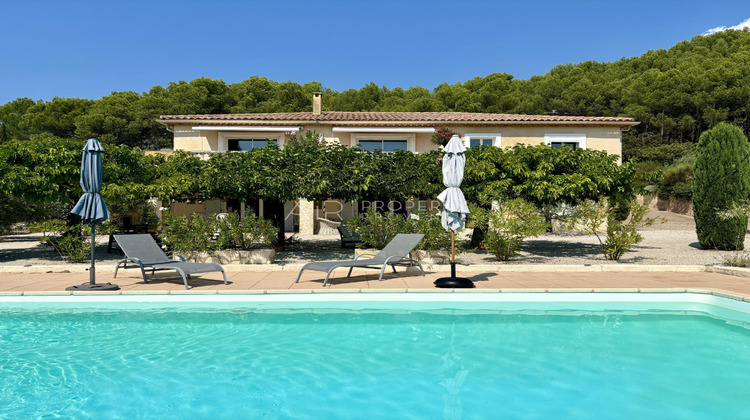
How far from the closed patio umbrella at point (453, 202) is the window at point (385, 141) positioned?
1553cm

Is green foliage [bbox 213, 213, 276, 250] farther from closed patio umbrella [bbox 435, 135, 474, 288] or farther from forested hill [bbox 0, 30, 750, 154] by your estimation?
forested hill [bbox 0, 30, 750, 154]

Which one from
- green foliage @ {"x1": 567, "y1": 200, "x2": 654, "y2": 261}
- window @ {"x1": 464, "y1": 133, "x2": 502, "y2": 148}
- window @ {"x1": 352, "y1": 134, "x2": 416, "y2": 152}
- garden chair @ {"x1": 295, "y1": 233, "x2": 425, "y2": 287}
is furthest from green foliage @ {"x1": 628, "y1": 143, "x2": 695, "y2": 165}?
garden chair @ {"x1": 295, "y1": 233, "x2": 425, "y2": 287}

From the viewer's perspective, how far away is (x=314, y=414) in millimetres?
3676

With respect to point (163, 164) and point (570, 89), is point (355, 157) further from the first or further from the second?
point (570, 89)

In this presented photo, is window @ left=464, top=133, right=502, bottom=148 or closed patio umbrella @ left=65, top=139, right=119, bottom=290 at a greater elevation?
window @ left=464, top=133, right=502, bottom=148

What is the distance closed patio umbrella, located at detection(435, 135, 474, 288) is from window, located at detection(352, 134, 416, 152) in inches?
611

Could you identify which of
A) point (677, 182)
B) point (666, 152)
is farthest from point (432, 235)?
point (666, 152)

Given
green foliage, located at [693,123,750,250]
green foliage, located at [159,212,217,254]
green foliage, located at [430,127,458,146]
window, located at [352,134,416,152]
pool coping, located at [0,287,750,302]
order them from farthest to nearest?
1. window, located at [352,134,416,152]
2. green foliage, located at [430,127,458,146]
3. green foliage, located at [693,123,750,250]
4. green foliage, located at [159,212,217,254]
5. pool coping, located at [0,287,750,302]

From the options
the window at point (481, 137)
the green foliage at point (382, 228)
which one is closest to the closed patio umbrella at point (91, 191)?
the green foliage at point (382, 228)

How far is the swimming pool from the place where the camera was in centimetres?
383

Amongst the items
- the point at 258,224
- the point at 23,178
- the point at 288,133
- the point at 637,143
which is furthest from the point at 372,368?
the point at 637,143

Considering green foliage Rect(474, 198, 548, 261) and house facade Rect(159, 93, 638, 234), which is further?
house facade Rect(159, 93, 638, 234)

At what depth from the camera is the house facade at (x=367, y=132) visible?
2286 centimetres

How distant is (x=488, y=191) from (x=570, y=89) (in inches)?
1261
